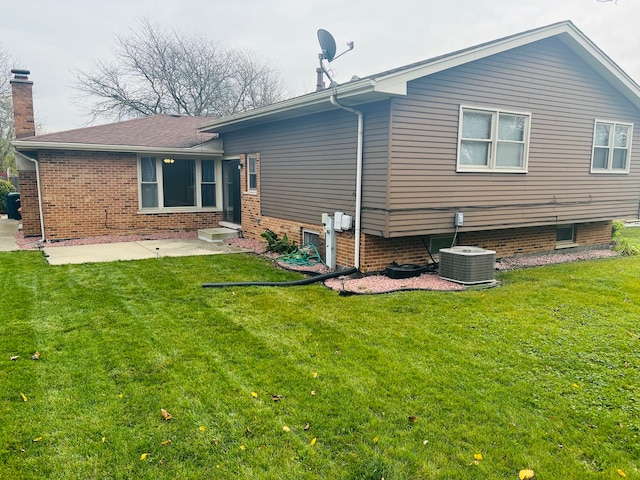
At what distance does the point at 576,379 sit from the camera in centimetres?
386

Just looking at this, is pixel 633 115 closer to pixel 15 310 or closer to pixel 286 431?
pixel 286 431

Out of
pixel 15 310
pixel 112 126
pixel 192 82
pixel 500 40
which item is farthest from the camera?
pixel 192 82

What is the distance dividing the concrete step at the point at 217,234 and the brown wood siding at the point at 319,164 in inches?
60.2

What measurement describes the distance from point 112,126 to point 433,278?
1058 cm

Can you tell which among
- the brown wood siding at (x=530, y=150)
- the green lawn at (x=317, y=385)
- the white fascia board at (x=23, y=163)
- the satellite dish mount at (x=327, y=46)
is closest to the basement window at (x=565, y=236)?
the brown wood siding at (x=530, y=150)

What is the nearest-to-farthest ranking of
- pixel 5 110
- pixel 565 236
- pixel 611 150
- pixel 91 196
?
pixel 611 150
pixel 565 236
pixel 91 196
pixel 5 110

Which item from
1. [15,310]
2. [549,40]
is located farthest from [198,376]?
[549,40]

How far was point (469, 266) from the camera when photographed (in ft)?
23.3

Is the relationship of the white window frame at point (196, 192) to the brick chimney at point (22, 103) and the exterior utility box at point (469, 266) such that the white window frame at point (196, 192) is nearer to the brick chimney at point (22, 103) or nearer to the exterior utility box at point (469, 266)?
the brick chimney at point (22, 103)

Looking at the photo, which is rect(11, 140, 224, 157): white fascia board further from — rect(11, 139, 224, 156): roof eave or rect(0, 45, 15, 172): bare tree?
rect(0, 45, 15, 172): bare tree

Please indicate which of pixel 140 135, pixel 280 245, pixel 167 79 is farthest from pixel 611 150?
pixel 167 79

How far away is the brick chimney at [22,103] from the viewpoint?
509 inches

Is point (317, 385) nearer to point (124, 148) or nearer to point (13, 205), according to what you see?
point (124, 148)

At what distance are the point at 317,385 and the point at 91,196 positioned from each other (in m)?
9.93
